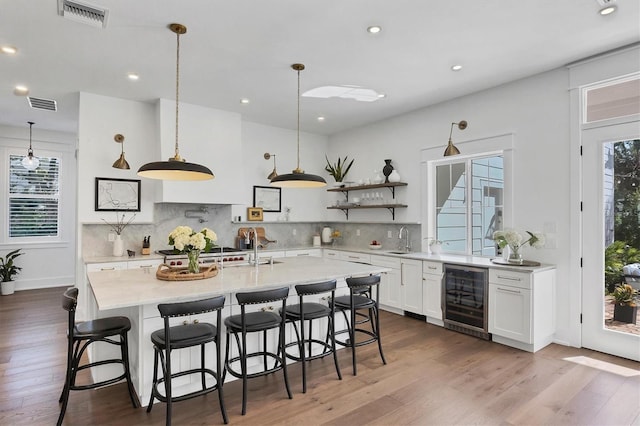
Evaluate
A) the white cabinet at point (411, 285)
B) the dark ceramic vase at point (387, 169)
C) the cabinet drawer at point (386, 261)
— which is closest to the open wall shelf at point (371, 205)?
the dark ceramic vase at point (387, 169)

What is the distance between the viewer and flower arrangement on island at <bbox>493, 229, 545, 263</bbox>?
12.7ft

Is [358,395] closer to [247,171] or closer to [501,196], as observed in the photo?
[501,196]

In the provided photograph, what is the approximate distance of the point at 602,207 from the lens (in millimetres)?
3621

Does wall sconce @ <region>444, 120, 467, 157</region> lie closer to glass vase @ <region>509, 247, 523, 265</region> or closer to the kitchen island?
glass vase @ <region>509, 247, 523, 265</region>

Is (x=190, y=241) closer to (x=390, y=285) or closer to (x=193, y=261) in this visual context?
(x=193, y=261)

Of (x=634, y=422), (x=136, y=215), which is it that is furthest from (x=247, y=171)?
(x=634, y=422)

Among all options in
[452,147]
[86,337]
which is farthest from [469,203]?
[86,337]

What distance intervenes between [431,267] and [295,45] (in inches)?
124

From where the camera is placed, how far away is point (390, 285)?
5.23 metres

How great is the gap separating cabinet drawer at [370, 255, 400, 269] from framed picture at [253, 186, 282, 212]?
82.9 inches

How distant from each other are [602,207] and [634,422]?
2.05 meters

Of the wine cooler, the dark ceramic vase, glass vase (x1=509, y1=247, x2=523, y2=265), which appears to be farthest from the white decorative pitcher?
glass vase (x1=509, y1=247, x2=523, y2=265)

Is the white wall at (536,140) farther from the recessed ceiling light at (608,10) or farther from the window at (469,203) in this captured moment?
the recessed ceiling light at (608,10)

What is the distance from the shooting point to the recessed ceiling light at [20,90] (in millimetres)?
4406
